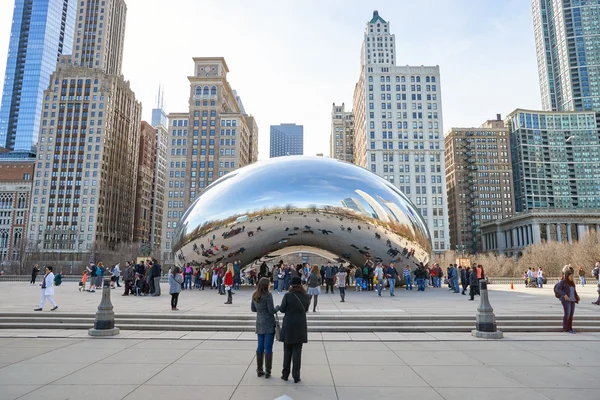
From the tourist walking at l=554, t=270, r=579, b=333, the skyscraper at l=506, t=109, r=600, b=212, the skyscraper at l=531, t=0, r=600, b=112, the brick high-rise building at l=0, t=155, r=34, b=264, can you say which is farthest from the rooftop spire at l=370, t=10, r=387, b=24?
the tourist walking at l=554, t=270, r=579, b=333

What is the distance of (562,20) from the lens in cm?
16675

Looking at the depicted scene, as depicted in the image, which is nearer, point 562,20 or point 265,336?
point 265,336

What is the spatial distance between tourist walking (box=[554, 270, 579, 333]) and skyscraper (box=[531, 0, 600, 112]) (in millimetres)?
187921

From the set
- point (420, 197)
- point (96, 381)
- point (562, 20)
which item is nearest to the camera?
point (96, 381)

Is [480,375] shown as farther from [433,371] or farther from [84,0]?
[84,0]

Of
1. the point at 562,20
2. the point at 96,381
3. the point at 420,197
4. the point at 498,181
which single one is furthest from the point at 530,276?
the point at 562,20

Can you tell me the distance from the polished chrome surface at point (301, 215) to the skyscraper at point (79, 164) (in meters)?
91.1

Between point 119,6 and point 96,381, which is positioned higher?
point 119,6

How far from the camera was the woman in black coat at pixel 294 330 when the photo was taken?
5660 mm

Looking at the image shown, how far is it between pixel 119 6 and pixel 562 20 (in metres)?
176

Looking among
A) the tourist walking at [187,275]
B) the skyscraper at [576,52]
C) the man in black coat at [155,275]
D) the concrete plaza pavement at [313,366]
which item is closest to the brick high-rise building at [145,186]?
the tourist walking at [187,275]

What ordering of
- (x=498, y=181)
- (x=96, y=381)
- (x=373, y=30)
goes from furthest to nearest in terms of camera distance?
(x=498, y=181) → (x=373, y=30) → (x=96, y=381)

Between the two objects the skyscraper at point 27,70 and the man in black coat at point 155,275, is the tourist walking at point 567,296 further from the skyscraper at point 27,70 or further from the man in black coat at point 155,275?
the skyscraper at point 27,70

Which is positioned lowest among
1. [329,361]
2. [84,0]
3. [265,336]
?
[329,361]
